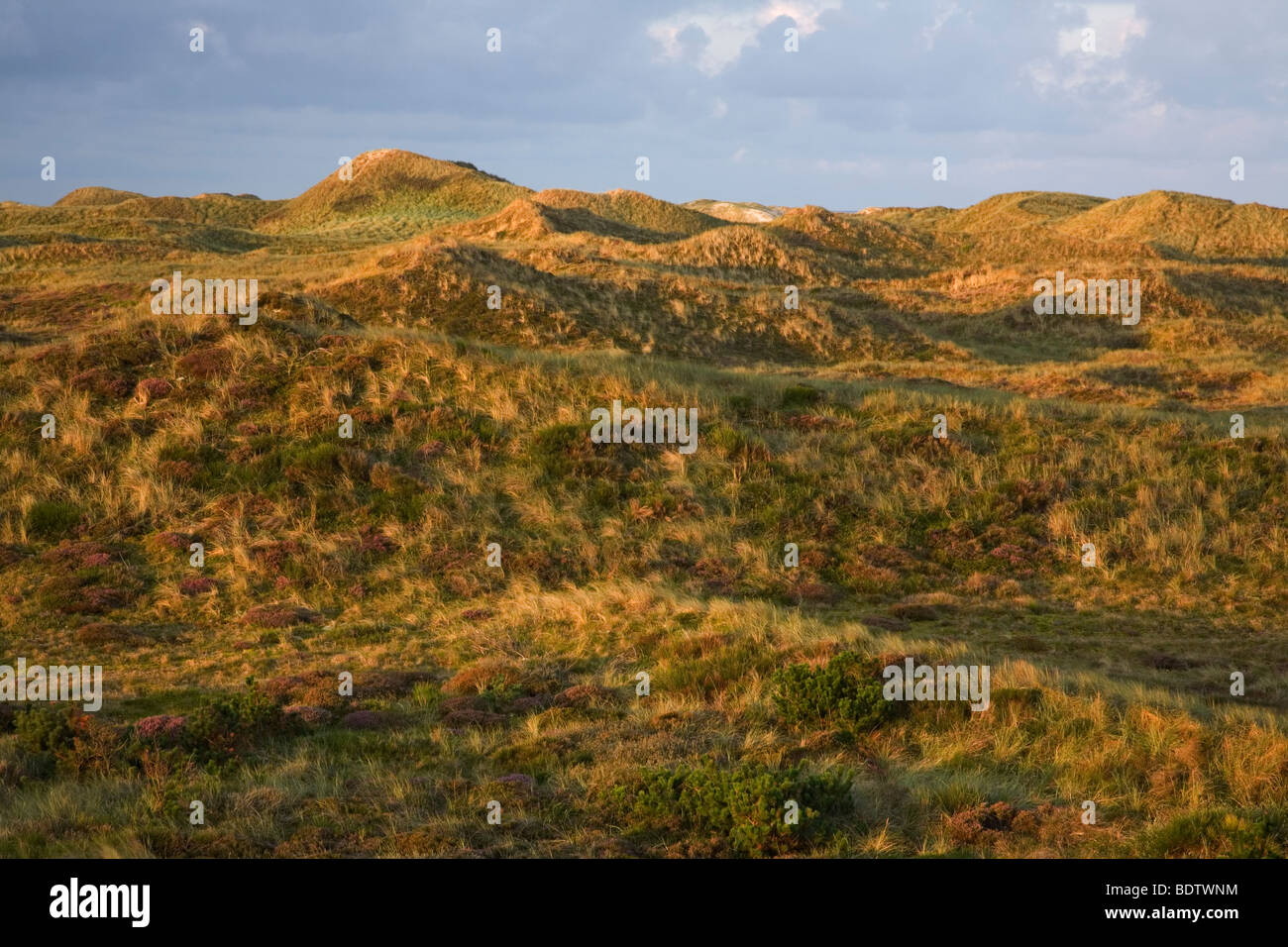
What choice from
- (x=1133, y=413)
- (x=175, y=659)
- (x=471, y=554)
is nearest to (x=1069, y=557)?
(x=1133, y=413)

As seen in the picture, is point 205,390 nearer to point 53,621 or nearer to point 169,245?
point 53,621

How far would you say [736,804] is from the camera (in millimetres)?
6977

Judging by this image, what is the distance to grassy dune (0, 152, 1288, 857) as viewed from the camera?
23.9ft

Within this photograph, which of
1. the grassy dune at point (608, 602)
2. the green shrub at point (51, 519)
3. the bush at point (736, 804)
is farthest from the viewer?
the green shrub at point (51, 519)

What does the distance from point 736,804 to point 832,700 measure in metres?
3.00

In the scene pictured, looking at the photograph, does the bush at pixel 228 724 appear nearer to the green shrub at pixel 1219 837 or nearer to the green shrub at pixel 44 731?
the green shrub at pixel 44 731

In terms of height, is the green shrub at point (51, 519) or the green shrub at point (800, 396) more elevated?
the green shrub at point (800, 396)

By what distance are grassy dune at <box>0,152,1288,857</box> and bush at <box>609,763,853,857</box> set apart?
3 centimetres

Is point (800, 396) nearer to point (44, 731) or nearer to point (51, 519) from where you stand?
point (51, 519)

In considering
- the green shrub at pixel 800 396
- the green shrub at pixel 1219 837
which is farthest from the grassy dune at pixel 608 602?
the green shrub at pixel 800 396

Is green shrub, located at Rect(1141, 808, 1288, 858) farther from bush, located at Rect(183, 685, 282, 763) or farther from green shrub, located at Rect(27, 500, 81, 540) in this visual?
green shrub, located at Rect(27, 500, 81, 540)

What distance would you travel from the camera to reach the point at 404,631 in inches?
520

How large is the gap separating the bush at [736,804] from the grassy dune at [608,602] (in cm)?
3

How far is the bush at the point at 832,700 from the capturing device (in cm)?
959
